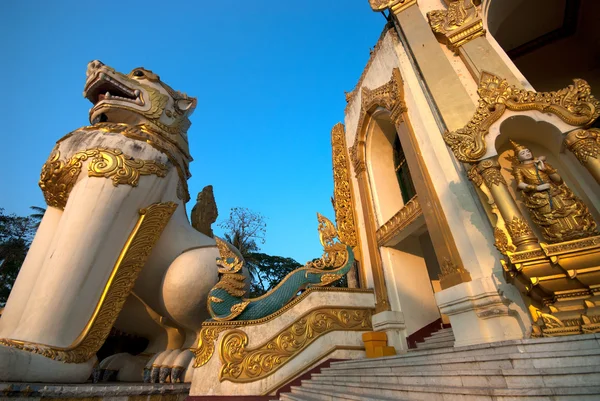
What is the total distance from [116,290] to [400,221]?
543cm

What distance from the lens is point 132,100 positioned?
5.51 metres

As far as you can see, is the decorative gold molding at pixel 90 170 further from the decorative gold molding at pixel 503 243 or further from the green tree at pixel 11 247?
the green tree at pixel 11 247

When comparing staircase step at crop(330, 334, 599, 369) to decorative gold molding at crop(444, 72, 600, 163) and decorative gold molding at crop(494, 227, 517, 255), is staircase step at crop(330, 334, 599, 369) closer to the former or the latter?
decorative gold molding at crop(494, 227, 517, 255)

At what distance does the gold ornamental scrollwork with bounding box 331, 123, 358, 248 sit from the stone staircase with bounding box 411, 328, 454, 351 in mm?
2925

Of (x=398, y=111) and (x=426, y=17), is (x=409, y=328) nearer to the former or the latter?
(x=398, y=111)

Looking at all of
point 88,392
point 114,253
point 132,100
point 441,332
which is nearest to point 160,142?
point 132,100

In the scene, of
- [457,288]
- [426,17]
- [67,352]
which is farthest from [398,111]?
[67,352]

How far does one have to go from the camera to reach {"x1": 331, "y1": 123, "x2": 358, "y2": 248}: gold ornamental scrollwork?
27.1 ft

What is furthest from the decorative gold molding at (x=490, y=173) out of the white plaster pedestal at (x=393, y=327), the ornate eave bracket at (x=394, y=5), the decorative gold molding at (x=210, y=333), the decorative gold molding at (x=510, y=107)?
the ornate eave bracket at (x=394, y=5)

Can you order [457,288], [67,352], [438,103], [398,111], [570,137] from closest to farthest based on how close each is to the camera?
[67,352] → [570,137] → [457,288] → [438,103] → [398,111]

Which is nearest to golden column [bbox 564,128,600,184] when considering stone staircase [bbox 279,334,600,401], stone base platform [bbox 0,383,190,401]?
stone staircase [bbox 279,334,600,401]

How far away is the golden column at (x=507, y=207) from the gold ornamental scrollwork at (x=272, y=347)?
327 cm

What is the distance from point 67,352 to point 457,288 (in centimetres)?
510

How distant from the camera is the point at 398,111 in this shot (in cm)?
655
